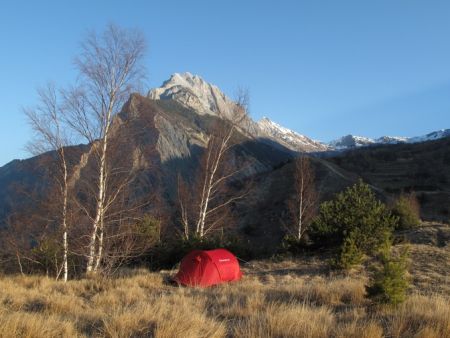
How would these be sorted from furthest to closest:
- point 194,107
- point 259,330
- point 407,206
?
point 194,107 < point 407,206 < point 259,330

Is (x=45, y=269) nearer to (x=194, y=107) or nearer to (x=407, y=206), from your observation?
(x=407, y=206)

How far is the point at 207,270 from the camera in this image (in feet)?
42.2

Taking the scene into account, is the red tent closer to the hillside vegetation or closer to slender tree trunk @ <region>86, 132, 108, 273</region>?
the hillside vegetation

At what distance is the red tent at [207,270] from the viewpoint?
41.3 feet

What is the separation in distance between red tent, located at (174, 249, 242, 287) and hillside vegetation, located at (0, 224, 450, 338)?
1.83 ft

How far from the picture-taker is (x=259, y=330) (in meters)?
5.40

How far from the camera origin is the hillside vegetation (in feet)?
17.7

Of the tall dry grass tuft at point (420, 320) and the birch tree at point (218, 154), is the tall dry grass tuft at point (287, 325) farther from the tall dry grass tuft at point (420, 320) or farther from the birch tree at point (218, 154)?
the birch tree at point (218, 154)

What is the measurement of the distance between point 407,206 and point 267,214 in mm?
24747

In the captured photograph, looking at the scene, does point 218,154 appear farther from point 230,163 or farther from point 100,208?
point 100,208

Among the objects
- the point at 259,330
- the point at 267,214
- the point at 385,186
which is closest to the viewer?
the point at 259,330

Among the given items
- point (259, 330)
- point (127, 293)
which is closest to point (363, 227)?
point (127, 293)

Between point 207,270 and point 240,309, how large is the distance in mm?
5557

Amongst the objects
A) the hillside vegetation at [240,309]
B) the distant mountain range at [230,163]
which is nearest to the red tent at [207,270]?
the hillside vegetation at [240,309]
